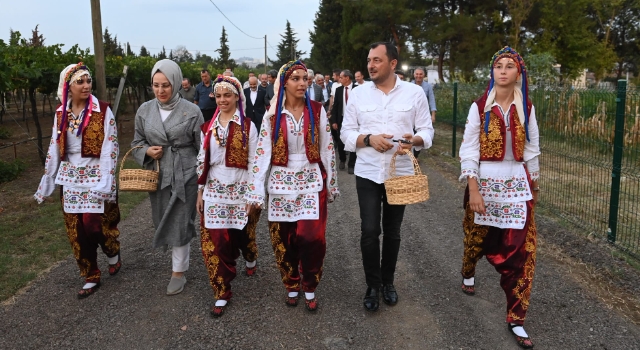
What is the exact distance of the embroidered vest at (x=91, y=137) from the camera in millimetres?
4328

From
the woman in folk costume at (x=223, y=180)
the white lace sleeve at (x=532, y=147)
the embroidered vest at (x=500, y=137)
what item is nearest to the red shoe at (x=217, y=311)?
the woman in folk costume at (x=223, y=180)

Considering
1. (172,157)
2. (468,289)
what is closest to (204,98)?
(172,157)

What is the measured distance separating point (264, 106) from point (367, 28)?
28.4 meters

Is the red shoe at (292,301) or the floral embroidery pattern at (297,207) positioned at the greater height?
the floral embroidery pattern at (297,207)

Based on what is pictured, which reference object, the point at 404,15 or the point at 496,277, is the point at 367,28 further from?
the point at 496,277

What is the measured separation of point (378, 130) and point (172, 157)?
176 centimetres

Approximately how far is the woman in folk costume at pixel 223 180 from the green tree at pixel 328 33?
51.1m

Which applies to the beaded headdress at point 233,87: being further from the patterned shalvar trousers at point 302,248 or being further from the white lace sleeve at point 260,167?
the patterned shalvar trousers at point 302,248

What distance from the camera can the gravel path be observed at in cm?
358

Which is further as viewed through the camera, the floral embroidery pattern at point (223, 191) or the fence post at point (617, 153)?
the fence post at point (617, 153)

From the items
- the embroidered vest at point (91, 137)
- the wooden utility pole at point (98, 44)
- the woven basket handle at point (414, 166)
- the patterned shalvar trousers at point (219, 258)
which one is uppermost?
the wooden utility pole at point (98, 44)

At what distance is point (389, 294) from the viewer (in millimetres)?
A: 4145

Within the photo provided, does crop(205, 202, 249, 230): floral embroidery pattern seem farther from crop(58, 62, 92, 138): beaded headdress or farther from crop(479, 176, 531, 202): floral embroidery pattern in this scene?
crop(479, 176, 531, 202): floral embroidery pattern

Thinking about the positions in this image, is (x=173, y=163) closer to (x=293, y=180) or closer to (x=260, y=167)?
(x=260, y=167)
